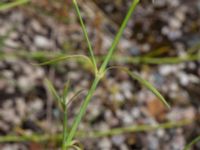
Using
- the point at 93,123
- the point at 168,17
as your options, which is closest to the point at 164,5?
the point at 168,17

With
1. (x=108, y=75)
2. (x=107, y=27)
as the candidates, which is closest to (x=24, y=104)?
(x=108, y=75)

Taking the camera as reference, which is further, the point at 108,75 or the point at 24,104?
the point at 108,75

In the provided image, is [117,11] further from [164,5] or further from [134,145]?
[134,145]

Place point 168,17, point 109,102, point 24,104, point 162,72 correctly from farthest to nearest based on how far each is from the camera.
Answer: point 168,17, point 162,72, point 109,102, point 24,104

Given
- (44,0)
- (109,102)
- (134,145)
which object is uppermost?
(44,0)

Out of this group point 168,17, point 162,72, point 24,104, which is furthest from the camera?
point 168,17

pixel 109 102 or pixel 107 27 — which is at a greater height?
pixel 107 27

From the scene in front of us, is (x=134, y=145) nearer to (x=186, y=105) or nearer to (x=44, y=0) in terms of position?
(x=186, y=105)
